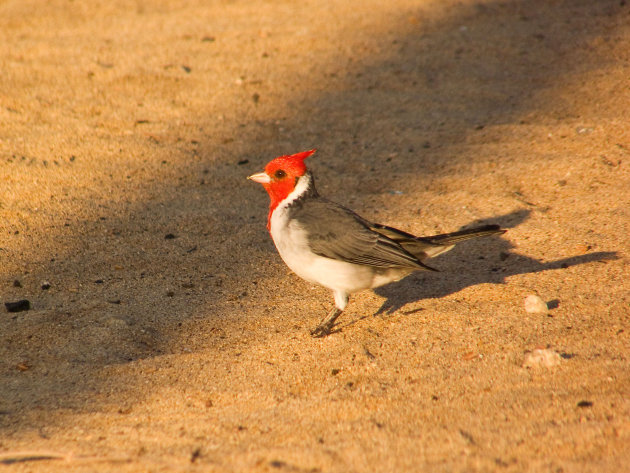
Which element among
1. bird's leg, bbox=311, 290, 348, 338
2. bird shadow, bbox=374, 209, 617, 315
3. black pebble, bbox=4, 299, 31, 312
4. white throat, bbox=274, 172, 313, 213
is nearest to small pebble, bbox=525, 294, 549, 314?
bird shadow, bbox=374, 209, 617, 315

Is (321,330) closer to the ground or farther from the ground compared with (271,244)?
closer to the ground

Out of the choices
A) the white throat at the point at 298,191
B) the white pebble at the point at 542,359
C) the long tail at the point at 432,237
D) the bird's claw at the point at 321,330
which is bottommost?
the white pebble at the point at 542,359

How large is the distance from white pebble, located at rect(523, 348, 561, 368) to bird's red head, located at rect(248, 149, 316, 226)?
1948mm

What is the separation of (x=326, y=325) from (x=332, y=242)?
0.56 meters

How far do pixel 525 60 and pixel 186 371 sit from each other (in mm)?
6371

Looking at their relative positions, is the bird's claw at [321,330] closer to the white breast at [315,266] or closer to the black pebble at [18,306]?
the white breast at [315,266]

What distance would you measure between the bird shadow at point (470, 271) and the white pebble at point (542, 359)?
1130mm

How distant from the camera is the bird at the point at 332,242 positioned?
4727 mm

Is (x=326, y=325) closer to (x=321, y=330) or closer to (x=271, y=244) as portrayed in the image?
(x=321, y=330)

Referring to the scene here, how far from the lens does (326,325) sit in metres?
4.80

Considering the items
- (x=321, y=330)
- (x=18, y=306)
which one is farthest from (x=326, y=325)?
(x=18, y=306)

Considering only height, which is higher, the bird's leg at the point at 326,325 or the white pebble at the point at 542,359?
the bird's leg at the point at 326,325

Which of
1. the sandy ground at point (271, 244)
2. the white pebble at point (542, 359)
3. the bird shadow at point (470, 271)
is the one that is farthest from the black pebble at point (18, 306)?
the white pebble at point (542, 359)

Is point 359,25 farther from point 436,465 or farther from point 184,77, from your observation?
point 436,465
